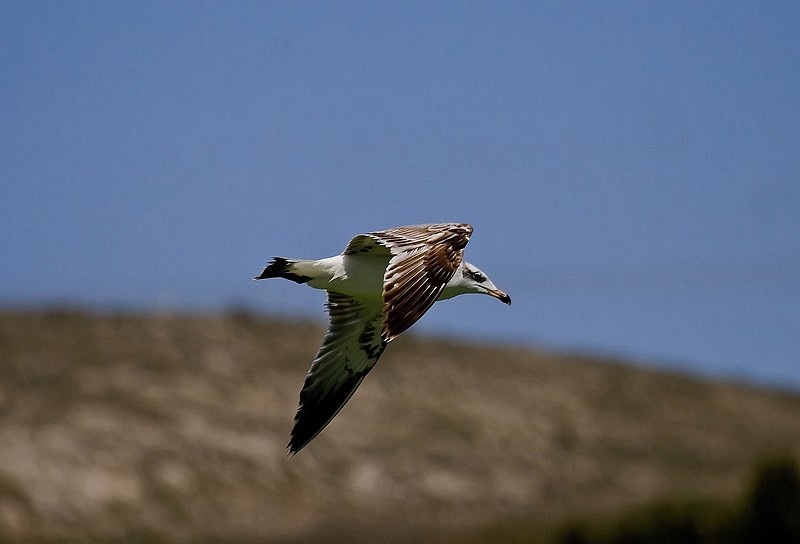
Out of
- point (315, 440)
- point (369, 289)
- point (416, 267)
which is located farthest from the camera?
point (315, 440)

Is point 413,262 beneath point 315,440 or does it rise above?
beneath

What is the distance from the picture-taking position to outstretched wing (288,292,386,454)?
12391 millimetres

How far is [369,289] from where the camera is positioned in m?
11.9

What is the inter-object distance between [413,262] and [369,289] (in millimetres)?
1229

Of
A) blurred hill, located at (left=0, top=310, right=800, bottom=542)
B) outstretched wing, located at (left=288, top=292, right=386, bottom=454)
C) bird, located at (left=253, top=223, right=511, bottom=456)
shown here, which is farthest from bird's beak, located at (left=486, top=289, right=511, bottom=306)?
blurred hill, located at (left=0, top=310, right=800, bottom=542)

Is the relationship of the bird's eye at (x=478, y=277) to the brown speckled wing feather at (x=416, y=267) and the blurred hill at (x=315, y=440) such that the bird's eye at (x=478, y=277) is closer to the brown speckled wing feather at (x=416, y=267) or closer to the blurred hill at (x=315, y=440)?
the brown speckled wing feather at (x=416, y=267)

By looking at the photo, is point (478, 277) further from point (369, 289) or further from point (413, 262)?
point (413, 262)

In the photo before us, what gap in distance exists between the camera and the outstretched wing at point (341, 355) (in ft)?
40.7

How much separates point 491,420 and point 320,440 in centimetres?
694

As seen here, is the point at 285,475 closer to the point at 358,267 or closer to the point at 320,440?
the point at 320,440

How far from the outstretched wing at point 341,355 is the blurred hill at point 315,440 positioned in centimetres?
1059

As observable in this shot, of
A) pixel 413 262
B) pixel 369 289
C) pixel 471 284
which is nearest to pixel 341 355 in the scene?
pixel 369 289

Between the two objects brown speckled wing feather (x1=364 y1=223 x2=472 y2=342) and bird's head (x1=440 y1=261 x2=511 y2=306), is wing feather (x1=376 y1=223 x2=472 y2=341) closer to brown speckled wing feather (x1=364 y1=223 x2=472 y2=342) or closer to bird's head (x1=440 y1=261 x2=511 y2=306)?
brown speckled wing feather (x1=364 y1=223 x2=472 y2=342)

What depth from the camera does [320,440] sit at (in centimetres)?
3712
